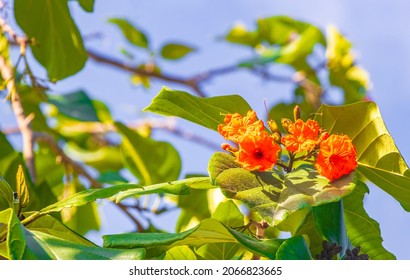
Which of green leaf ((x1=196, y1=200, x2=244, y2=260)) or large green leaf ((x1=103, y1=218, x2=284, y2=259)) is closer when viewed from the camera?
large green leaf ((x1=103, y1=218, x2=284, y2=259))

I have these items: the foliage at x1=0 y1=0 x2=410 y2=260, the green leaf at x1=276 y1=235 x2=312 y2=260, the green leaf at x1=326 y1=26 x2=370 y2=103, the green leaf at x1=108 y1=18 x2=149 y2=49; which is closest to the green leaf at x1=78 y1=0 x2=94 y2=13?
the foliage at x1=0 y1=0 x2=410 y2=260

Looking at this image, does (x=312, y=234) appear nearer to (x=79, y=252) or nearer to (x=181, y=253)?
(x=181, y=253)

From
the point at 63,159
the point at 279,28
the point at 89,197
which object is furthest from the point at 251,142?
the point at 279,28

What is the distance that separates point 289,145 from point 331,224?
0.13 metres

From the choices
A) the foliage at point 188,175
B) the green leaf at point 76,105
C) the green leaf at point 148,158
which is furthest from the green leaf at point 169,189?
the green leaf at point 76,105

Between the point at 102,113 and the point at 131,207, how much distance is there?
89 centimetres

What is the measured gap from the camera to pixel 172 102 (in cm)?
113

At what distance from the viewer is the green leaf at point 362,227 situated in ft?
3.72

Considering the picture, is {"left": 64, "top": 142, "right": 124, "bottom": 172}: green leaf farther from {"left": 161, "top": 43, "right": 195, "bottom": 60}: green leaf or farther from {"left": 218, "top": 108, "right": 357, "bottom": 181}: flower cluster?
{"left": 218, "top": 108, "right": 357, "bottom": 181}: flower cluster

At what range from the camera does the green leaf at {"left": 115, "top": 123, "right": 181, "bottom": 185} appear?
2022 millimetres

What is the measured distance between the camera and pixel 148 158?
2066mm

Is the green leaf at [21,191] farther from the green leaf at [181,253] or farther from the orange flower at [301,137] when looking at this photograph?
the orange flower at [301,137]
